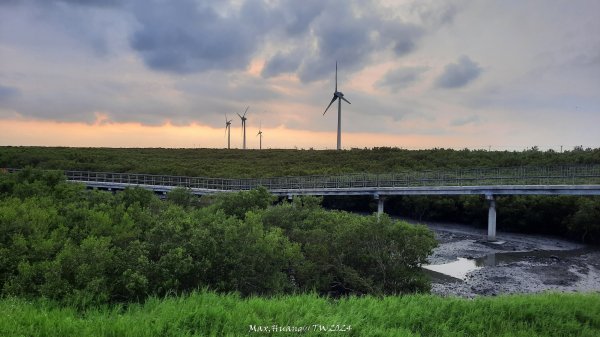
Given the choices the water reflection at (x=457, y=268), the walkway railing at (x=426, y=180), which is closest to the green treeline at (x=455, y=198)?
the walkway railing at (x=426, y=180)

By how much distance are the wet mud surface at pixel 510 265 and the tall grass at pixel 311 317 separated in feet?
34.9

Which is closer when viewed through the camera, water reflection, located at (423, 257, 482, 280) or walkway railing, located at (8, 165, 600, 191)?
water reflection, located at (423, 257, 482, 280)

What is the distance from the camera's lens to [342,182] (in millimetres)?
52062

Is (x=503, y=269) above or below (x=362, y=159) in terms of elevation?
below

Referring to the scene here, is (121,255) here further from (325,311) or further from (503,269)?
(503,269)

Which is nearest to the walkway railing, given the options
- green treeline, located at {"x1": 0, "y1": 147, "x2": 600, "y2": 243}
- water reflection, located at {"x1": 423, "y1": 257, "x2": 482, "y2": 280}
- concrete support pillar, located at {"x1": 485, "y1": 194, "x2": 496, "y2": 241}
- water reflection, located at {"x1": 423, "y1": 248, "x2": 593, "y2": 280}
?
concrete support pillar, located at {"x1": 485, "y1": 194, "x2": 496, "y2": 241}

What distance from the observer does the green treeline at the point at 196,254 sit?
12.2 m

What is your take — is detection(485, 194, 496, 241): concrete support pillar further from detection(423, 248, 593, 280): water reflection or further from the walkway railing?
detection(423, 248, 593, 280): water reflection

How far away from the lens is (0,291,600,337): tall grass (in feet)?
28.4

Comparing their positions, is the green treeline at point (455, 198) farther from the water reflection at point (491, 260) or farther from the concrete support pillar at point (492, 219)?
the water reflection at point (491, 260)

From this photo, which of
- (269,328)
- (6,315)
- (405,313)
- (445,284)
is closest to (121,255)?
(6,315)

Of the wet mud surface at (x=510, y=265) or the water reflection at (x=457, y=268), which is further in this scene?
the water reflection at (x=457, y=268)

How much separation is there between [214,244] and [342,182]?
3855 cm

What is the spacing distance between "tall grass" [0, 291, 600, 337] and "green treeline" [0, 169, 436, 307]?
1.31 m
